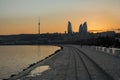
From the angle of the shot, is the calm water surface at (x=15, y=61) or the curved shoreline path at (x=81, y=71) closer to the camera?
the curved shoreline path at (x=81, y=71)

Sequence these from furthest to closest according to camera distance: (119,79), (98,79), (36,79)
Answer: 1. (36,79)
2. (98,79)
3. (119,79)

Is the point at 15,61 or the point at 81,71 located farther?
the point at 15,61

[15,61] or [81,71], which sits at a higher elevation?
[81,71]

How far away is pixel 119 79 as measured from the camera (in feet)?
72.6

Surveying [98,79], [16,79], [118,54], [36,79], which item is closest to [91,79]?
[98,79]

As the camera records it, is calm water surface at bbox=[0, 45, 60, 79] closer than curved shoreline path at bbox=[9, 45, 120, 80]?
No

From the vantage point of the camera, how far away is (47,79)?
83.9 ft

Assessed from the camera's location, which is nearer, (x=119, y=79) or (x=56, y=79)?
(x=119, y=79)

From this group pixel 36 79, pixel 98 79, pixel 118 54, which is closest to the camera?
pixel 98 79

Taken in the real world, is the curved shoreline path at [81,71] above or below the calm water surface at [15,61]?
above

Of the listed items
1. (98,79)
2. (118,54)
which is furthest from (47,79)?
(118,54)

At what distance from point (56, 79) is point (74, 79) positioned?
4.77 feet

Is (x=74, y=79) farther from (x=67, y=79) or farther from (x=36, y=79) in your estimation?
(x=36, y=79)

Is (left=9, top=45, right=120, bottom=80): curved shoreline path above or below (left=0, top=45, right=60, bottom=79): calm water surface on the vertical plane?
A: above
